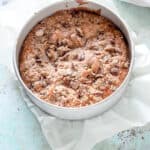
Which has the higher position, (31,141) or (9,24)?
(9,24)

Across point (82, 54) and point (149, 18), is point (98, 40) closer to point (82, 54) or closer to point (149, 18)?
point (82, 54)

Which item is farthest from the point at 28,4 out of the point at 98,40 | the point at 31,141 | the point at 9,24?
the point at 31,141

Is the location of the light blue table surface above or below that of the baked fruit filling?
below

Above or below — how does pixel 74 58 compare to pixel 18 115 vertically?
above

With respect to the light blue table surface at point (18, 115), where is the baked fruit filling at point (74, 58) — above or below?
above
